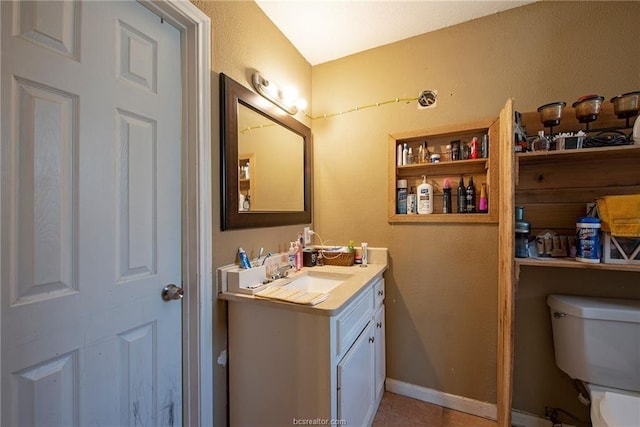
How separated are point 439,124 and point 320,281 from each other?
123 centimetres

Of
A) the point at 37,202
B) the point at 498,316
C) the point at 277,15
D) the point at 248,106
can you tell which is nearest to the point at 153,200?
the point at 37,202

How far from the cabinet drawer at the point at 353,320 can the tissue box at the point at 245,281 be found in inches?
15.9

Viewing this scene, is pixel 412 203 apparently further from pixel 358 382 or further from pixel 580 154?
pixel 358 382

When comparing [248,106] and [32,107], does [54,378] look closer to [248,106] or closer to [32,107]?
[32,107]

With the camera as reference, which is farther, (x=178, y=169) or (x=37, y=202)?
(x=178, y=169)

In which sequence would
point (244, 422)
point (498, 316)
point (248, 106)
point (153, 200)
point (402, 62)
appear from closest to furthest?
point (153, 200) < point (244, 422) < point (248, 106) < point (498, 316) < point (402, 62)

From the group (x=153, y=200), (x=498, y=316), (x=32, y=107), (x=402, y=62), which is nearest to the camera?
(x=32, y=107)

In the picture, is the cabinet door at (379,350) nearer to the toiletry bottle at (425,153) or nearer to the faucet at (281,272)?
the faucet at (281,272)

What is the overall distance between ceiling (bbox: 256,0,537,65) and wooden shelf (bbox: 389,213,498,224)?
1.18 metres

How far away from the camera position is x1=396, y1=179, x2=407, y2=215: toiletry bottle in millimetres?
1768

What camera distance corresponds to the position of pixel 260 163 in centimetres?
152

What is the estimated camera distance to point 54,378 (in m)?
0.75

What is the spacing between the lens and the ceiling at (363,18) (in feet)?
4.83

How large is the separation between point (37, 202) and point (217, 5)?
3.55 ft
